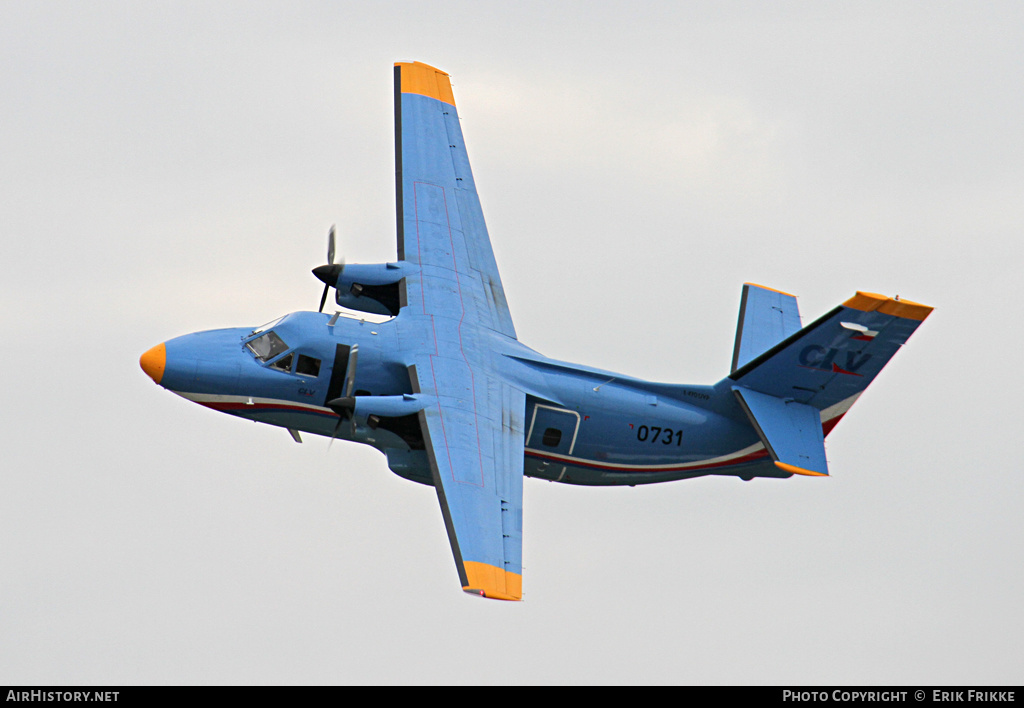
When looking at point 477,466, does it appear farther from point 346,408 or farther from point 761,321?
point 761,321

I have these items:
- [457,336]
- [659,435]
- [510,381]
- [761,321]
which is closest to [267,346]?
[457,336]

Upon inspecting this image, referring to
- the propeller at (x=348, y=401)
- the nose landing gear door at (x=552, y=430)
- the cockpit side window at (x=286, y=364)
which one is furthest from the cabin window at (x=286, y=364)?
the nose landing gear door at (x=552, y=430)

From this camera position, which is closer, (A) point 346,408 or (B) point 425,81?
(A) point 346,408

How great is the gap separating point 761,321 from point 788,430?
3677 millimetres

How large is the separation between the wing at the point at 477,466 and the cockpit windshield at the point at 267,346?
3.34 meters

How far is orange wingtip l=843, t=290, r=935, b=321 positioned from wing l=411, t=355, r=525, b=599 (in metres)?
8.79

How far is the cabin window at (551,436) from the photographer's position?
36969 millimetres

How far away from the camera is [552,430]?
3697cm

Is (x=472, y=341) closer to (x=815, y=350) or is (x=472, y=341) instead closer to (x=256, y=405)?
(x=256, y=405)

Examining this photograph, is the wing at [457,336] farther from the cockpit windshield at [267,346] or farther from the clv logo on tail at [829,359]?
the clv logo on tail at [829,359]

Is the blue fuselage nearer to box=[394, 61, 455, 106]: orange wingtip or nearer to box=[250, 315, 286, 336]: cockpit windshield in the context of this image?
box=[250, 315, 286, 336]: cockpit windshield

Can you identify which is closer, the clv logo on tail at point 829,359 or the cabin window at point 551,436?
the cabin window at point 551,436

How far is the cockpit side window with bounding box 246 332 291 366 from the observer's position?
35.8m

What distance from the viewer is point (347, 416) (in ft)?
113
